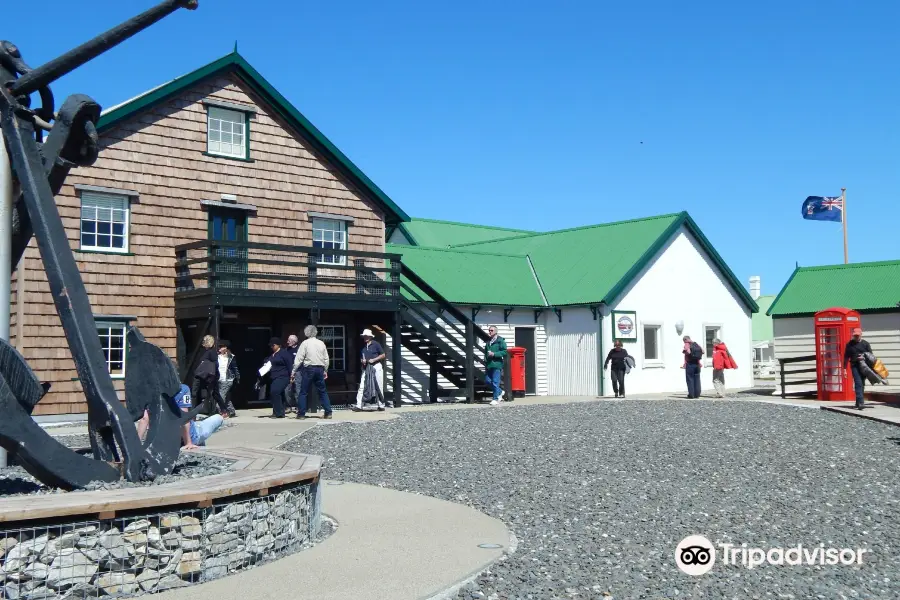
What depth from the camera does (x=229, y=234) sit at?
67.1 feet

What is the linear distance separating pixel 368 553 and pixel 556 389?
66.5ft

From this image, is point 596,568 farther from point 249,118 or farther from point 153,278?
point 249,118

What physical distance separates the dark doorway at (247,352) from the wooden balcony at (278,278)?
1.22 metres

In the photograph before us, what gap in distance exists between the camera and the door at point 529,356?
2634cm

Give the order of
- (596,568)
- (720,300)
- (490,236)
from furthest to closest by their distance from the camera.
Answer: (490,236)
(720,300)
(596,568)

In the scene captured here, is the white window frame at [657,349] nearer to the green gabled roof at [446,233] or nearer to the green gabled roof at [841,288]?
the green gabled roof at [841,288]

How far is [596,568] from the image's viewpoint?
599 centimetres

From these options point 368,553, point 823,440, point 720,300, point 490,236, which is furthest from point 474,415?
point 490,236

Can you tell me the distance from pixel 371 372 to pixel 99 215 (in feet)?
20.2

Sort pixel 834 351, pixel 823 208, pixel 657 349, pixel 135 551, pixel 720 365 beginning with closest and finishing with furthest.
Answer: pixel 135 551, pixel 834 351, pixel 720 365, pixel 657 349, pixel 823 208

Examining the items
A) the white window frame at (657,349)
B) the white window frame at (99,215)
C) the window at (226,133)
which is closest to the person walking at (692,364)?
the white window frame at (657,349)

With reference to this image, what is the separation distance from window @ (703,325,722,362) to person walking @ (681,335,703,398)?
17.0 ft

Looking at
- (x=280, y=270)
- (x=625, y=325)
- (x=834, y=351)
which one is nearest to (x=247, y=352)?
(x=280, y=270)

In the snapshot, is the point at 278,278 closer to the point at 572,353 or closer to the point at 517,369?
the point at 517,369
